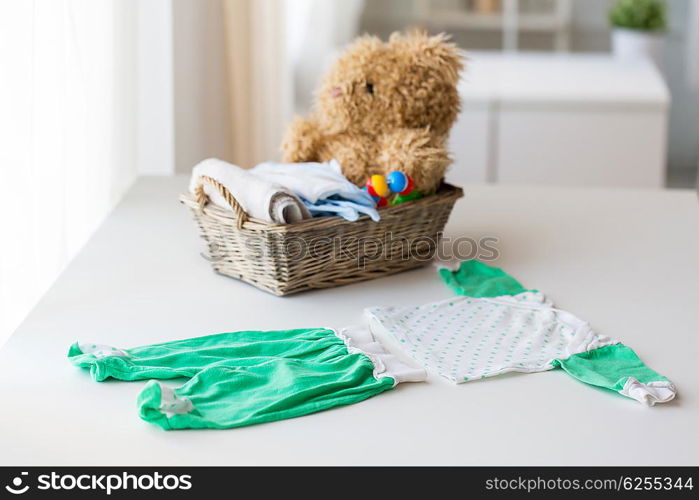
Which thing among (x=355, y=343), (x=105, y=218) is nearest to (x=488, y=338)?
(x=355, y=343)

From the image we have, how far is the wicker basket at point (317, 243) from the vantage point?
49.5 inches

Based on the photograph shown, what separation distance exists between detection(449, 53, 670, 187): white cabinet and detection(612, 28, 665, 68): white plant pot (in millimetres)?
504

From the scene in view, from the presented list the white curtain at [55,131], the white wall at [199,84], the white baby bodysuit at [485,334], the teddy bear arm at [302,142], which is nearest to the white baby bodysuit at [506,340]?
the white baby bodysuit at [485,334]

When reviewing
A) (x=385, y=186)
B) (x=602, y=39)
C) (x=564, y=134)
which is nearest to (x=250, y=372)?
(x=385, y=186)

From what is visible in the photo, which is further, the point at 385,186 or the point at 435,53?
the point at 435,53

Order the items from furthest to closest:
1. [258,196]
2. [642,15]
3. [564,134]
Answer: [642,15]
[564,134]
[258,196]

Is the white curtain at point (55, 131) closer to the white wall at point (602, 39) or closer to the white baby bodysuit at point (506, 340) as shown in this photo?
the white baby bodysuit at point (506, 340)

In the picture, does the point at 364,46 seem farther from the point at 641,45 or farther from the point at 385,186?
the point at 641,45

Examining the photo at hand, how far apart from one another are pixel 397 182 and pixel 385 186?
0.02 m

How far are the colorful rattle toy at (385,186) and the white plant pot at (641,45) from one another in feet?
7.47

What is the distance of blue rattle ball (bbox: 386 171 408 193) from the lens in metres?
1.32

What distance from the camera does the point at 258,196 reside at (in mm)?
1250

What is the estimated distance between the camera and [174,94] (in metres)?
2.12

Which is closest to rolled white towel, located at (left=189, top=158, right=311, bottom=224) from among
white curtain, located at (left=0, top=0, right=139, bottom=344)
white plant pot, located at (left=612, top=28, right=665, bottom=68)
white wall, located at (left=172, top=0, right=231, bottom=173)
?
white curtain, located at (left=0, top=0, right=139, bottom=344)
